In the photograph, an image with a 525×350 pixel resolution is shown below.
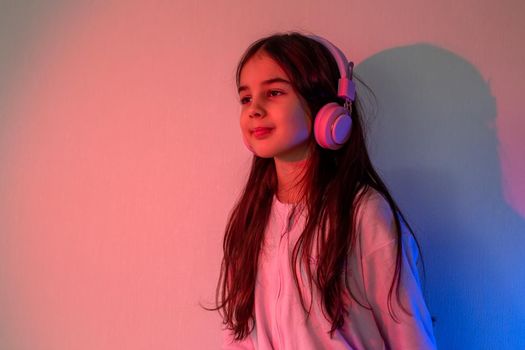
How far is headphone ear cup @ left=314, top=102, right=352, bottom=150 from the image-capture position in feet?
2.13

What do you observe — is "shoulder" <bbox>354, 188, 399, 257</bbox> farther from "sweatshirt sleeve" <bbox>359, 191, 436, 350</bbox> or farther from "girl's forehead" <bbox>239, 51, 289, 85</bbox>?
"girl's forehead" <bbox>239, 51, 289, 85</bbox>

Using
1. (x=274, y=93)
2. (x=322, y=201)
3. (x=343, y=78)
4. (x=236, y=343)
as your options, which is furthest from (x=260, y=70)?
(x=236, y=343)

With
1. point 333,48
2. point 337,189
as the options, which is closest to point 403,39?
point 333,48

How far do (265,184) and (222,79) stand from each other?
32 cm

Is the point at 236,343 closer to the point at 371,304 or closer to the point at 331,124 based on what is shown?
the point at 371,304

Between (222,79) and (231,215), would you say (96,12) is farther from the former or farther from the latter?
(231,215)

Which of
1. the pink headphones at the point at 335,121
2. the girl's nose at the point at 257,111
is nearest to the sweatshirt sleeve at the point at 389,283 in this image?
the pink headphones at the point at 335,121

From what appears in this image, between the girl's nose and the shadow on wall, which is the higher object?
the girl's nose

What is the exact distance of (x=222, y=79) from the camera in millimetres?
962

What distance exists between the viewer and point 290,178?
0.76 metres

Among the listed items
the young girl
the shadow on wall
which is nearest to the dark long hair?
the young girl

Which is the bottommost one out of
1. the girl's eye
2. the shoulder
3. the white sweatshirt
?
the white sweatshirt

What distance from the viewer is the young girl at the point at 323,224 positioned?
0.67 metres

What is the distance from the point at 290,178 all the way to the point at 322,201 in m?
0.09
